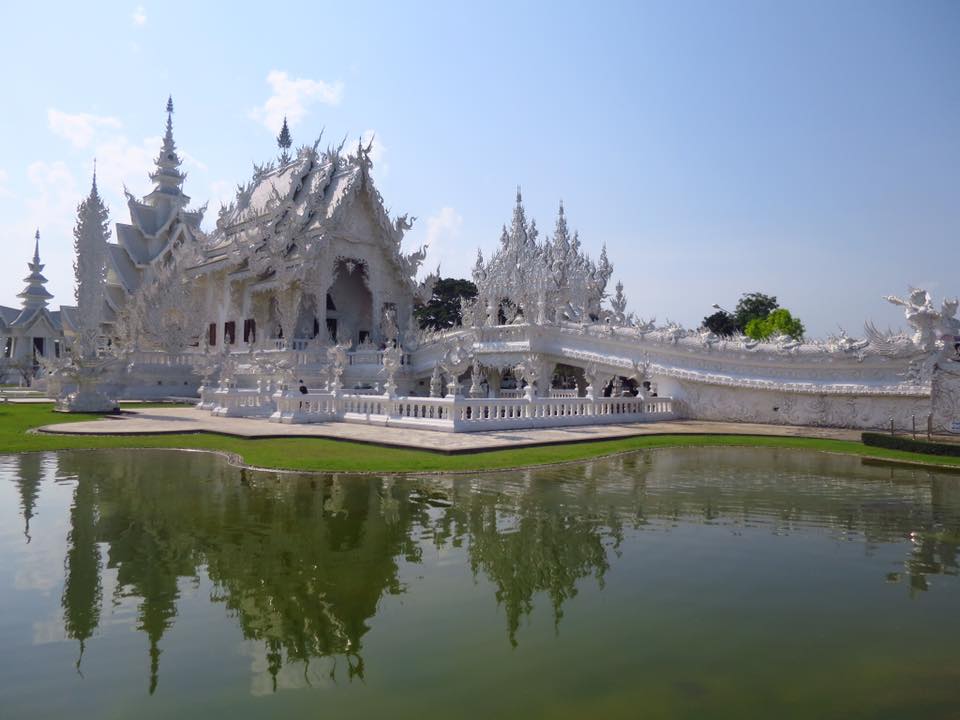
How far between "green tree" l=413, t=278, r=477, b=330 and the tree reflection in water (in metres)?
46.3

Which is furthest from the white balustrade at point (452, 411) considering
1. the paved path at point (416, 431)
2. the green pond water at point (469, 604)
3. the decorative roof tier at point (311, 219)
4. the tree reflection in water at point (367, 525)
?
the decorative roof tier at point (311, 219)

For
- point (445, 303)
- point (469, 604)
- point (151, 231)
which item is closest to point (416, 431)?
point (469, 604)

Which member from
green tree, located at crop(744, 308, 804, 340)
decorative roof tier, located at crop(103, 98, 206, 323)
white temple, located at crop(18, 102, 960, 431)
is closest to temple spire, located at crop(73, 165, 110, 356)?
white temple, located at crop(18, 102, 960, 431)

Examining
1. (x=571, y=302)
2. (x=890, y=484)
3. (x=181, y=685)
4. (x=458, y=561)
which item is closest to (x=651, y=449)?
(x=890, y=484)

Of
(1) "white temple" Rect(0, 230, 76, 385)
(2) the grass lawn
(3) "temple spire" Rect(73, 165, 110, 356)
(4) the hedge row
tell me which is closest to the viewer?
(2) the grass lawn

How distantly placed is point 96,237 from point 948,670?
31776 mm

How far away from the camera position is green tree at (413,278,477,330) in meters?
56.6

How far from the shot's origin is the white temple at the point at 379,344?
16.9 m

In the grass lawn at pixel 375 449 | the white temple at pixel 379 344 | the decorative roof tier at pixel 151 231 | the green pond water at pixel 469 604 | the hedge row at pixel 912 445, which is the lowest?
the green pond water at pixel 469 604

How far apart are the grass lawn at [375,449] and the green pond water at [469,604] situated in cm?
176

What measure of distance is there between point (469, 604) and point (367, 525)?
2176 mm

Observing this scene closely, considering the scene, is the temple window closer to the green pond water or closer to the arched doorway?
the arched doorway

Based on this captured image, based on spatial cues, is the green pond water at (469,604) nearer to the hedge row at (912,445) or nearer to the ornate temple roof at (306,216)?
the hedge row at (912,445)

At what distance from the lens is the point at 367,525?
247 inches
